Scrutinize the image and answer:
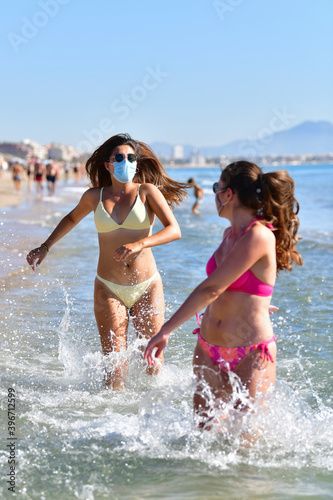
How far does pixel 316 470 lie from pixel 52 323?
3.86 m

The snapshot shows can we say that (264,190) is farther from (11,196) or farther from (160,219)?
(11,196)

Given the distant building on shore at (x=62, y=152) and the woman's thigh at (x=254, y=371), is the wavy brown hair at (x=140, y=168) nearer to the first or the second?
the woman's thigh at (x=254, y=371)

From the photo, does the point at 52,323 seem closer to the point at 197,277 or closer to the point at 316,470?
the point at 197,277

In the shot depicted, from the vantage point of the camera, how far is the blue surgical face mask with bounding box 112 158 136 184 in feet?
14.7

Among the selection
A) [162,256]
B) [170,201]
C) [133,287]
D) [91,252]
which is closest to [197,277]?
[162,256]

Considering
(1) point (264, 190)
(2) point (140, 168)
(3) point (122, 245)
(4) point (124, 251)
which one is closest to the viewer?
(1) point (264, 190)

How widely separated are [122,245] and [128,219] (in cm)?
19

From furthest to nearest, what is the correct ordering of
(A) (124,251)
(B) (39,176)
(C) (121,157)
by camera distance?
(B) (39,176), (C) (121,157), (A) (124,251)

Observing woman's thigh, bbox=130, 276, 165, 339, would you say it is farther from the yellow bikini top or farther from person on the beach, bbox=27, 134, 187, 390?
the yellow bikini top

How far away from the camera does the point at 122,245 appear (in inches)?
173

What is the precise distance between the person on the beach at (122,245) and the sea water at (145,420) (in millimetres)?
231

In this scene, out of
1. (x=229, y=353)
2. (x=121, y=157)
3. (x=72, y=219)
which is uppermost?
(x=121, y=157)

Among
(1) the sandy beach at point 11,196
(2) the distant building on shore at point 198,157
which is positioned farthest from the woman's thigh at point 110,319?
(1) the sandy beach at point 11,196

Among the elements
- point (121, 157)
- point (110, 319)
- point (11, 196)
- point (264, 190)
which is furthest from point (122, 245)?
point (11, 196)
